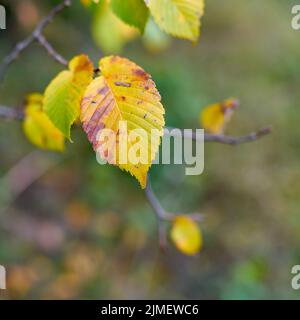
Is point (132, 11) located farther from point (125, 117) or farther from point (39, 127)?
point (39, 127)

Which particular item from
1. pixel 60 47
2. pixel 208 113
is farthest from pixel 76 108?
pixel 60 47

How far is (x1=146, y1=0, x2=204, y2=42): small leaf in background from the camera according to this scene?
0.67m

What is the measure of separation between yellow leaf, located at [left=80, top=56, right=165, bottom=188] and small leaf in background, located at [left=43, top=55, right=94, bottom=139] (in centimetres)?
4

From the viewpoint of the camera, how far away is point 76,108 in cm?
64

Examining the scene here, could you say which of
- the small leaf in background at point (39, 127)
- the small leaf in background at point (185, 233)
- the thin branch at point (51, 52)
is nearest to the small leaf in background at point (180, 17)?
the thin branch at point (51, 52)

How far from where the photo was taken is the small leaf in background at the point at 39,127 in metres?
0.90

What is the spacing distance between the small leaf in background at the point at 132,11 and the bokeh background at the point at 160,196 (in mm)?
1165

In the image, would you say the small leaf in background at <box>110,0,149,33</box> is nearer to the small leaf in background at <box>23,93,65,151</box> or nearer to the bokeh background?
the small leaf in background at <box>23,93,65,151</box>

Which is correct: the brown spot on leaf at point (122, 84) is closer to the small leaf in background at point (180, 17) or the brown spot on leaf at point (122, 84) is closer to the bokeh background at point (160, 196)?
the small leaf in background at point (180, 17)

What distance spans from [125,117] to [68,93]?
0.40ft

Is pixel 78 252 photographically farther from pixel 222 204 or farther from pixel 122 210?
pixel 222 204

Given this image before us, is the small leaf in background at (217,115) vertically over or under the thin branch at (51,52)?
under

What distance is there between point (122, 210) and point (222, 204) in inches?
20.1

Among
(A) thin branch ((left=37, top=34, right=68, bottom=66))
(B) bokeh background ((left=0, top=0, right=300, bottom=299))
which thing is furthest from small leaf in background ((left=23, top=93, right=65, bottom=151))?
(B) bokeh background ((left=0, top=0, right=300, bottom=299))
